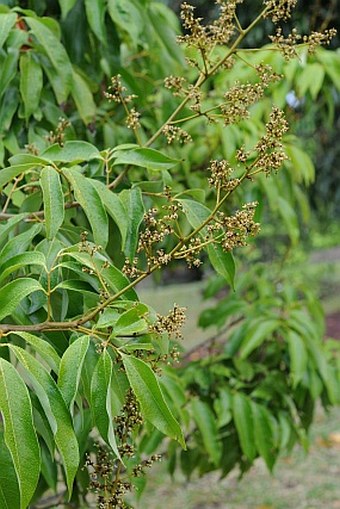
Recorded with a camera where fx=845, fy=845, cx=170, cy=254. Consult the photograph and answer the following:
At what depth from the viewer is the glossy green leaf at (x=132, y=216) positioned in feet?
3.15

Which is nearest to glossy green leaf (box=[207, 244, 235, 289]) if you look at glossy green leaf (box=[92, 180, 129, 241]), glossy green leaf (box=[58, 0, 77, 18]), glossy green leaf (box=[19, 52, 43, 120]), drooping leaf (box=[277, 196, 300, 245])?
glossy green leaf (box=[92, 180, 129, 241])

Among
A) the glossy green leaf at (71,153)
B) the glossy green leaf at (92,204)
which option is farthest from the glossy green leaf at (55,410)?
the glossy green leaf at (71,153)

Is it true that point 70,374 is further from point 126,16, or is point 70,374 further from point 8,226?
point 126,16

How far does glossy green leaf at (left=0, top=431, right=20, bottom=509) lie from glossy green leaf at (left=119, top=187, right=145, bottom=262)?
279 mm

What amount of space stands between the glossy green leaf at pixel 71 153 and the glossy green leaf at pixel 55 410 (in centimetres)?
37

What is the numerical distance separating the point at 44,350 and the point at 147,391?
4.1 inches

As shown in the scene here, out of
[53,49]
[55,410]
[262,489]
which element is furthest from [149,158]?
[262,489]

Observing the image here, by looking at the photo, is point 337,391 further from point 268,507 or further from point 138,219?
point 268,507

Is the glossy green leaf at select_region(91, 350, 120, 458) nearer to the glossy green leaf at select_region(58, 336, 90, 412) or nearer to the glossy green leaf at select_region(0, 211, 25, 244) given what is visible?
the glossy green leaf at select_region(58, 336, 90, 412)

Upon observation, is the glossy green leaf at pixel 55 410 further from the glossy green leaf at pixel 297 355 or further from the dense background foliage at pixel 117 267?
the glossy green leaf at pixel 297 355

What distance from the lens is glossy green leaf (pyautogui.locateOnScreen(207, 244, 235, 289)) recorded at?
97 cm

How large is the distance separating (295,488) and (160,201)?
299 cm

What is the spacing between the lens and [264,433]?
5.45 feet

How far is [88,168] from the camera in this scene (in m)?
1.15
